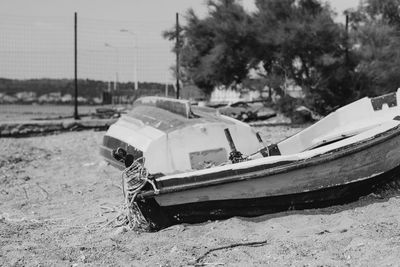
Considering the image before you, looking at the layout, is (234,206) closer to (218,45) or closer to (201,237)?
(201,237)

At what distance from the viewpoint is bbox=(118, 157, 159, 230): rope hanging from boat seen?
16.5ft

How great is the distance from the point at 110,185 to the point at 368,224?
357 cm

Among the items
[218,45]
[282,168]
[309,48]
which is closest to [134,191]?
[282,168]

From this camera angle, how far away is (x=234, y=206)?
5086mm

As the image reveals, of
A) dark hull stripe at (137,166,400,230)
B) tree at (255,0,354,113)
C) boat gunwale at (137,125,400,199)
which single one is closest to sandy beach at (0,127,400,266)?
dark hull stripe at (137,166,400,230)

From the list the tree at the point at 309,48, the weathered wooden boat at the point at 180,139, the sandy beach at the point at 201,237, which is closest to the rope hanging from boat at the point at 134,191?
the sandy beach at the point at 201,237

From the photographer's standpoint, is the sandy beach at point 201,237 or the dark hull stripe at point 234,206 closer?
the sandy beach at point 201,237

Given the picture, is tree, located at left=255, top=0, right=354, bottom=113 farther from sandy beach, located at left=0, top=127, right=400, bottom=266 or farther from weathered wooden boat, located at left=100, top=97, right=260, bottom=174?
sandy beach, located at left=0, top=127, right=400, bottom=266

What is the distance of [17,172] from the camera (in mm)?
8414

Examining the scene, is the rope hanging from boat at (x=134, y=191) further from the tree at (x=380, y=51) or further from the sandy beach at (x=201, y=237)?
the tree at (x=380, y=51)

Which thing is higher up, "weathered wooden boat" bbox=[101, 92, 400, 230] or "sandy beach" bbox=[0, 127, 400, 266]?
"weathered wooden boat" bbox=[101, 92, 400, 230]

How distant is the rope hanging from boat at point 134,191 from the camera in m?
5.04

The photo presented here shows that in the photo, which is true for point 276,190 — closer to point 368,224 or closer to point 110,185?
point 368,224

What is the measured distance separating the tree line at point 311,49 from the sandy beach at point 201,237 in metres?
6.62
